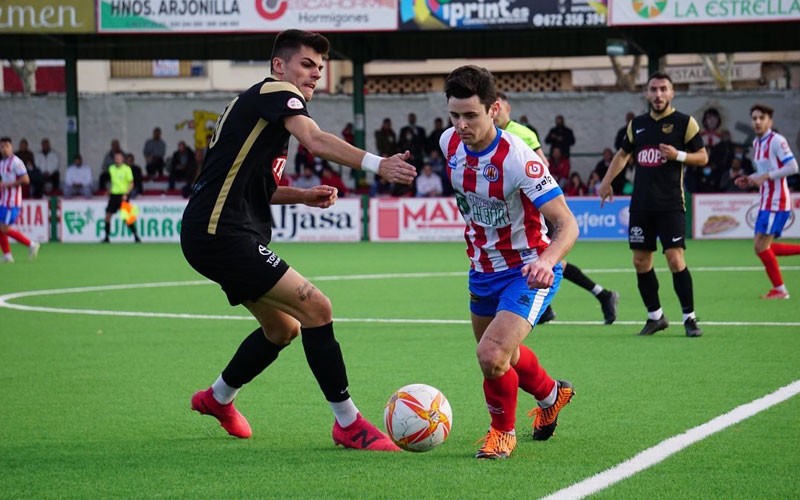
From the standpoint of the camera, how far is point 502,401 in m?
6.08

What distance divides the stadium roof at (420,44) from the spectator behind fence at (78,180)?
3162 millimetres

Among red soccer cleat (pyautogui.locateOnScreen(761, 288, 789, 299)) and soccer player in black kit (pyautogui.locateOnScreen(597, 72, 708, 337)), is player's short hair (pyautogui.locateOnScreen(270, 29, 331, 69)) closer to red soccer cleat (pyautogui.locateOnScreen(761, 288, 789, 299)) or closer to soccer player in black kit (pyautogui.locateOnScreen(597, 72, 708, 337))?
soccer player in black kit (pyautogui.locateOnScreen(597, 72, 708, 337))

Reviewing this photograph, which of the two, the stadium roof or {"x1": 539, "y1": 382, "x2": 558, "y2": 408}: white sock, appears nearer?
{"x1": 539, "y1": 382, "x2": 558, "y2": 408}: white sock

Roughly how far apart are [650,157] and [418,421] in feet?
18.2

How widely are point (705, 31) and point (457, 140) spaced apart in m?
28.4

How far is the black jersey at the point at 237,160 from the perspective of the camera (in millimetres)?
6117

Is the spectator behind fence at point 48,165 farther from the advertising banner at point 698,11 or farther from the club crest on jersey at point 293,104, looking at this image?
the club crest on jersey at point 293,104

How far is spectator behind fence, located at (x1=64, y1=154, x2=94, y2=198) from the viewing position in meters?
30.9

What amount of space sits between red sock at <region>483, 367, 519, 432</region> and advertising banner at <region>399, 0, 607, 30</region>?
21574 millimetres

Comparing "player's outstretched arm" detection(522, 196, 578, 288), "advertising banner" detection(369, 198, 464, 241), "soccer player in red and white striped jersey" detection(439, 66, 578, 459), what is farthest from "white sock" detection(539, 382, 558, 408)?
"advertising banner" detection(369, 198, 464, 241)

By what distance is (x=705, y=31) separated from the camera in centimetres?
3316

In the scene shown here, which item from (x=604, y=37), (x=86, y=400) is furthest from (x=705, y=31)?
(x=86, y=400)

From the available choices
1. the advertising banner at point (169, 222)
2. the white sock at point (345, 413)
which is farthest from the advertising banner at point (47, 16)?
the white sock at point (345, 413)

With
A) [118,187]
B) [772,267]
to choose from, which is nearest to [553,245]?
[772,267]
